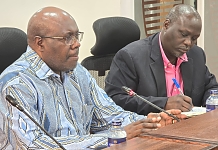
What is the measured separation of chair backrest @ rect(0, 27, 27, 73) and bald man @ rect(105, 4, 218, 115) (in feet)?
2.13

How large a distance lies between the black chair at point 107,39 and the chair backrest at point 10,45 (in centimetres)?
91

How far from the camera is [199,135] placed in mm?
1745

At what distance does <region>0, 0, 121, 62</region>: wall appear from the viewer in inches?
145

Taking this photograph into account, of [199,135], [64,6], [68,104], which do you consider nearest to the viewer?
[199,135]

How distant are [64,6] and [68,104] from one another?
204 cm

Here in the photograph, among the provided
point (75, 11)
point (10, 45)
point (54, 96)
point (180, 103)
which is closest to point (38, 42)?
point (54, 96)

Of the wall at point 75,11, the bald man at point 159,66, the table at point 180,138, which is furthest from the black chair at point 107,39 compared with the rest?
the table at point 180,138

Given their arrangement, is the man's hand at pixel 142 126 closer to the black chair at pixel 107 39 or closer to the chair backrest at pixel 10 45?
the chair backrest at pixel 10 45

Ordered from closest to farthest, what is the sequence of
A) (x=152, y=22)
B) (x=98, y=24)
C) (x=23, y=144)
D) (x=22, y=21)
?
(x=23, y=144) → (x=98, y=24) → (x=22, y=21) → (x=152, y=22)

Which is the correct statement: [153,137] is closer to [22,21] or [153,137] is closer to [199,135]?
[199,135]

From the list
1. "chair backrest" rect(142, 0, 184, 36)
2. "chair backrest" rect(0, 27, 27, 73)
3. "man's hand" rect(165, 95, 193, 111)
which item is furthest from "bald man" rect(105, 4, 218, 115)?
"chair backrest" rect(142, 0, 184, 36)

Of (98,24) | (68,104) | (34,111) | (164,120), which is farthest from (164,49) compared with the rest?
(34,111)

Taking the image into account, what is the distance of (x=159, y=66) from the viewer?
2.93 m

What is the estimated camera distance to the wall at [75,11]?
3.70m
